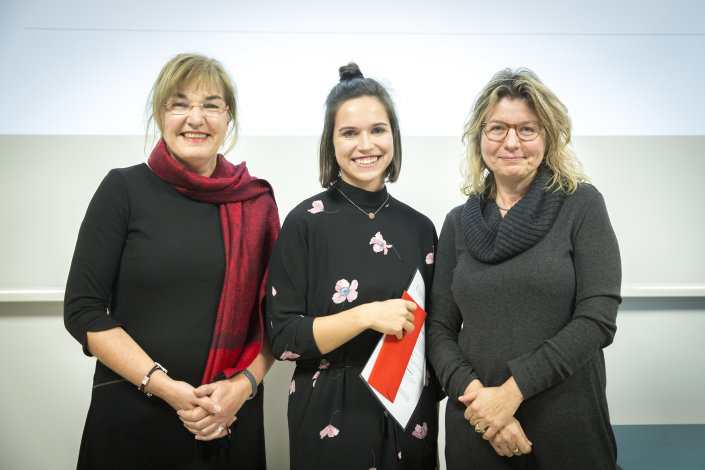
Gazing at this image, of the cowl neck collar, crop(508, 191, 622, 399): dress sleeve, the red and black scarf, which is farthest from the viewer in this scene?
the red and black scarf

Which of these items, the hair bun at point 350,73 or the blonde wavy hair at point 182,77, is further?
the hair bun at point 350,73

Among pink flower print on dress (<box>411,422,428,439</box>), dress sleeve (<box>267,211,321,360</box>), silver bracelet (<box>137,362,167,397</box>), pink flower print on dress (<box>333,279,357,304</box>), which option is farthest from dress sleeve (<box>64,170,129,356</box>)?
pink flower print on dress (<box>411,422,428,439</box>)

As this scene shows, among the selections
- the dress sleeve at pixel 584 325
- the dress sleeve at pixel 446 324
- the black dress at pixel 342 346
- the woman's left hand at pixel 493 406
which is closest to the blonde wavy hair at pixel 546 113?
the dress sleeve at pixel 584 325

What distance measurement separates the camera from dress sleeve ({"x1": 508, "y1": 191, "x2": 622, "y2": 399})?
103cm

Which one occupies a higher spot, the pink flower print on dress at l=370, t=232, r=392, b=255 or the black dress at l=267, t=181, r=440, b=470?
the pink flower print on dress at l=370, t=232, r=392, b=255

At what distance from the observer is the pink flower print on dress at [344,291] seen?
1.21 m

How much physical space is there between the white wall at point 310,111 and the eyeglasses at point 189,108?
25.9 inches

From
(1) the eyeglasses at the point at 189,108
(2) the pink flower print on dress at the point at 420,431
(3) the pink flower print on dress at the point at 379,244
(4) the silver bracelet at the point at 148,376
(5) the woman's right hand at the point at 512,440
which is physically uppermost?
(1) the eyeglasses at the point at 189,108

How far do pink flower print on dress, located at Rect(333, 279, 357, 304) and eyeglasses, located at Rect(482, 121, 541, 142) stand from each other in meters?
0.54

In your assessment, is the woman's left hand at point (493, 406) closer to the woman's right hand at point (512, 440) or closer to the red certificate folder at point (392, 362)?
the woman's right hand at point (512, 440)

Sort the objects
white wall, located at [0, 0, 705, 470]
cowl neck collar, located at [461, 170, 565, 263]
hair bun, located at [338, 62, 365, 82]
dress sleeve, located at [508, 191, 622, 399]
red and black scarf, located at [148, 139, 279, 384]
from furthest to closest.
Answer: white wall, located at [0, 0, 705, 470] → hair bun, located at [338, 62, 365, 82] → red and black scarf, located at [148, 139, 279, 384] → cowl neck collar, located at [461, 170, 565, 263] → dress sleeve, located at [508, 191, 622, 399]

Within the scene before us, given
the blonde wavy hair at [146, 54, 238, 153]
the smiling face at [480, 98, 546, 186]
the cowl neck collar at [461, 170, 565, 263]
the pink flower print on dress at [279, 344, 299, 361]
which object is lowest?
the pink flower print on dress at [279, 344, 299, 361]

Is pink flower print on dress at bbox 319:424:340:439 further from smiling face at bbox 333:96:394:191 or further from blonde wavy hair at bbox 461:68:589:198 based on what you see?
blonde wavy hair at bbox 461:68:589:198

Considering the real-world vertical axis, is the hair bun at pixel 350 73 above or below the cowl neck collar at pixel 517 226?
above
